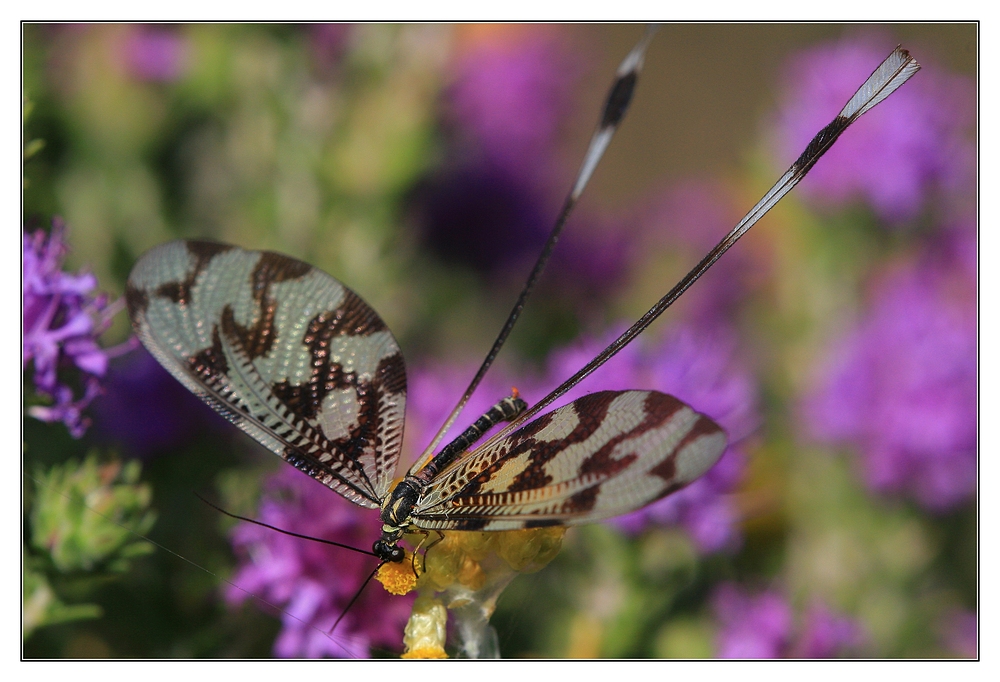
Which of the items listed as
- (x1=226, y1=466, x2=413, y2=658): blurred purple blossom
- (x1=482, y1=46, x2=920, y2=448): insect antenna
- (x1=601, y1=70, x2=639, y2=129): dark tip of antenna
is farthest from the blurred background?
(x1=601, y1=70, x2=639, y2=129): dark tip of antenna

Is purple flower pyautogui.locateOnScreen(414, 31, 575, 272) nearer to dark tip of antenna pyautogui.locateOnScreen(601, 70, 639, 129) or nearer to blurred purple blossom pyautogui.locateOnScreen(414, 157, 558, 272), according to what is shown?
blurred purple blossom pyautogui.locateOnScreen(414, 157, 558, 272)

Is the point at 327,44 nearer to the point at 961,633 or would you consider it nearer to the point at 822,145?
the point at 822,145

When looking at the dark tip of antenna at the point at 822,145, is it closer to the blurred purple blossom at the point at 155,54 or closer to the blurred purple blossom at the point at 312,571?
the blurred purple blossom at the point at 312,571

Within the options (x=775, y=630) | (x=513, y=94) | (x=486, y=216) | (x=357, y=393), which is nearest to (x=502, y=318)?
(x=486, y=216)

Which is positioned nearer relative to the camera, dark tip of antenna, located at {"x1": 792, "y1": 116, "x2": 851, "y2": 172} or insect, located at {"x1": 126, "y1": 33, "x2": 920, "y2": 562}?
insect, located at {"x1": 126, "y1": 33, "x2": 920, "y2": 562}

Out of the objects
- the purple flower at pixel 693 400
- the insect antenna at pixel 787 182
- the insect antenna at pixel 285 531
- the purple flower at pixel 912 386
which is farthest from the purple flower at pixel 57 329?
the purple flower at pixel 912 386

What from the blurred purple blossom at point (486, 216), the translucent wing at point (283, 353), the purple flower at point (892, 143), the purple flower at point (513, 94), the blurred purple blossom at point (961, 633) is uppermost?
the purple flower at point (892, 143)
